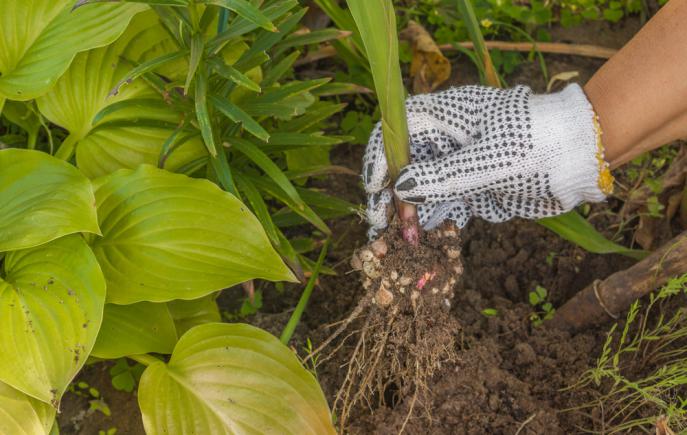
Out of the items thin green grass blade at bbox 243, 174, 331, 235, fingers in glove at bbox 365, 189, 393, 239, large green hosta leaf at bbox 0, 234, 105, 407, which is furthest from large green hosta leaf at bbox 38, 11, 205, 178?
fingers in glove at bbox 365, 189, 393, 239

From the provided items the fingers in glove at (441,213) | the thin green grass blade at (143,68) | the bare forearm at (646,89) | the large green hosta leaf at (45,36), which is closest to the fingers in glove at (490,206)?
the fingers in glove at (441,213)

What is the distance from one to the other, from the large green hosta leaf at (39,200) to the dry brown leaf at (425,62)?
37.5 inches

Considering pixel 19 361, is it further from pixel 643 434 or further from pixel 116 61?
pixel 643 434

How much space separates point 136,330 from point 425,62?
104 centimetres

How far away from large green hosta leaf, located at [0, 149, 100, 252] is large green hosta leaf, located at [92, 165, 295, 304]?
102 mm

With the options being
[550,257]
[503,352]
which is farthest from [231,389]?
[550,257]

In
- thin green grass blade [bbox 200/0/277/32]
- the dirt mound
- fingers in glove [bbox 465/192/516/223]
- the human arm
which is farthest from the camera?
fingers in glove [bbox 465/192/516/223]

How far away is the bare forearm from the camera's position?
1174 mm

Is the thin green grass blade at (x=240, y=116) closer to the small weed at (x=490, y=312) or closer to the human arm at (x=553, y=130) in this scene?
the human arm at (x=553, y=130)

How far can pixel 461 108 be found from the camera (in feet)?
4.29

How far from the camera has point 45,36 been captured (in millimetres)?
1344

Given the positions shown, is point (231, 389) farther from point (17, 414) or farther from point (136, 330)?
point (17, 414)

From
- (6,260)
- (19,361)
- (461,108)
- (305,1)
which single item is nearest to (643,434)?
(461,108)

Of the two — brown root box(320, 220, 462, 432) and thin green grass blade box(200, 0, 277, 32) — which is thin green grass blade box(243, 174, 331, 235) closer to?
brown root box(320, 220, 462, 432)
